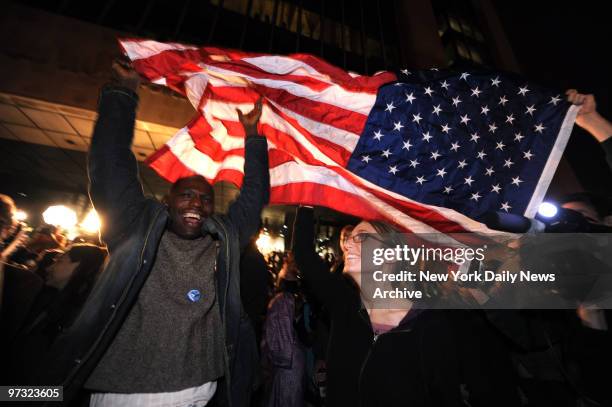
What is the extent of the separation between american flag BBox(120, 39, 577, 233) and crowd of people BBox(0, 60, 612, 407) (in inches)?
18.6

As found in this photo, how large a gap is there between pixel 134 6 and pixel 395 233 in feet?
28.1

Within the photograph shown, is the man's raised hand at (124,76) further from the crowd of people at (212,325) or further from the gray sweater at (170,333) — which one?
the gray sweater at (170,333)

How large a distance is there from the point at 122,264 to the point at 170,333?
454 mm

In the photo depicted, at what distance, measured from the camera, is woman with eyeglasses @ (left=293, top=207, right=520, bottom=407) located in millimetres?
1680

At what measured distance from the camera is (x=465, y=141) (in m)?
2.76

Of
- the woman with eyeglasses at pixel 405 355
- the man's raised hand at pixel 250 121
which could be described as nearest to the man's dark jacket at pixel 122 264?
the woman with eyeglasses at pixel 405 355

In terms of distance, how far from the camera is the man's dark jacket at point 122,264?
4.41ft

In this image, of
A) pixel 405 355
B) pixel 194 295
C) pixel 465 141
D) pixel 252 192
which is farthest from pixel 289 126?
pixel 405 355

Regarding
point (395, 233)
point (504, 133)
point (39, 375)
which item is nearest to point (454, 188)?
point (504, 133)

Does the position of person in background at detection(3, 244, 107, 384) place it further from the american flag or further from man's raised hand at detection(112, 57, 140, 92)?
man's raised hand at detection(112, 57, 140, 92)

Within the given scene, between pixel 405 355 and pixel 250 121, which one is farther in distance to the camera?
pixel 250 121

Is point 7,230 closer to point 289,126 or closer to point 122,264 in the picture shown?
point 122,264

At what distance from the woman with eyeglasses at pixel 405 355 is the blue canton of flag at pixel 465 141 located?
94cm

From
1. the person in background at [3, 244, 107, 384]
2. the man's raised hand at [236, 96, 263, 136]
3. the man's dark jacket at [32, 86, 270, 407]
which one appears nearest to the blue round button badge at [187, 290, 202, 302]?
the man's dark jacket at [32, 86, 270, 407]
